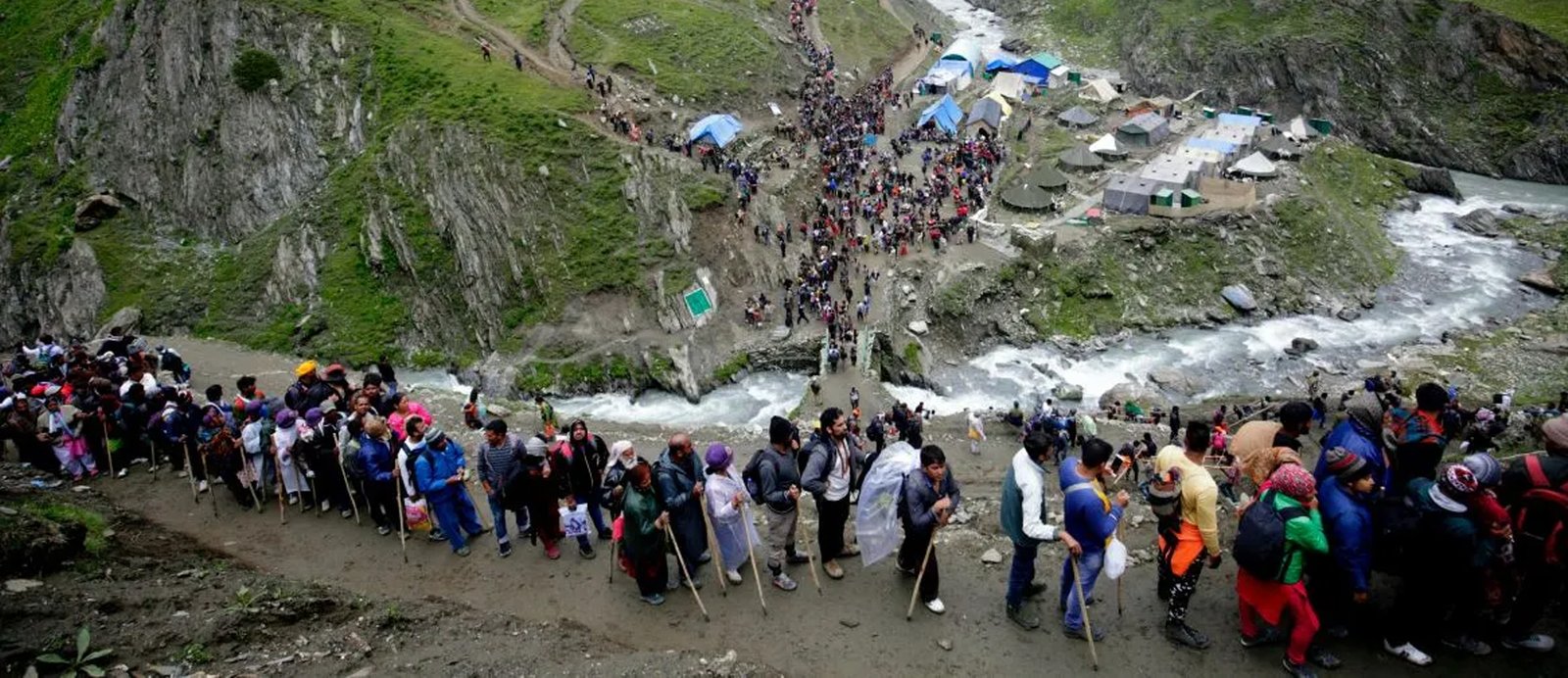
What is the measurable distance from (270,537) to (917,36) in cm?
7807

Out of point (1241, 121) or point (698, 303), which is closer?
point (698, 303)

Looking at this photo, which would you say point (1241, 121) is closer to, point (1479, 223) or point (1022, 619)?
point (1479, 223)

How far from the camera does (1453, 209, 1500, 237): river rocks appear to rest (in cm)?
5009

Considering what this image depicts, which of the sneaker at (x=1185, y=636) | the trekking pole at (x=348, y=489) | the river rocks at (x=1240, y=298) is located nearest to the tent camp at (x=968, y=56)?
the river rocks at (x=1240, y=298)

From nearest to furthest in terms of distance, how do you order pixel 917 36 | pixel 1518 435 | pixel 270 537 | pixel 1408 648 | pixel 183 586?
pixel 1408 648, pixel 183 586, pixel 270 537, pixel 1518 435, pixel 917 36

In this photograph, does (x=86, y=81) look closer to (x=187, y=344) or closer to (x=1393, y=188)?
(x=187, y=344)

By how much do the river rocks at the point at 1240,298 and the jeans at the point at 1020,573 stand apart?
38.3 m

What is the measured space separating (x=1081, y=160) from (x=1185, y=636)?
46.9 meters

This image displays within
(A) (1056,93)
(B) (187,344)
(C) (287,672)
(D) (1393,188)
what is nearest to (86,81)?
(B) (187,344)

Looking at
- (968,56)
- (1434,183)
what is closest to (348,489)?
(968,56)

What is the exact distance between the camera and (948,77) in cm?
6688

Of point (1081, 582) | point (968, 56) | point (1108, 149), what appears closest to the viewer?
point (1081, 582)

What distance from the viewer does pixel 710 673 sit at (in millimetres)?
9773

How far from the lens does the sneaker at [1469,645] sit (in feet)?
29.8
